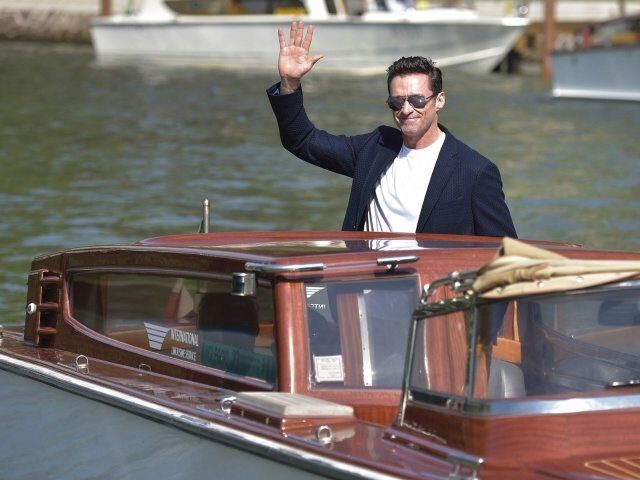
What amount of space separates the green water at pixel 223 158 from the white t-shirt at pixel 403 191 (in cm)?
500

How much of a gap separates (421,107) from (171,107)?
839 inches

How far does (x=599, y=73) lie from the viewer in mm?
29703

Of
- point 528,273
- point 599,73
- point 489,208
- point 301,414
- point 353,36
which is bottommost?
point 301,414

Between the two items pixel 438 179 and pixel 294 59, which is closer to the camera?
pixel 438 179

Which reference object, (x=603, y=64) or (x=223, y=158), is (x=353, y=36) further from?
(x=223, y=158)

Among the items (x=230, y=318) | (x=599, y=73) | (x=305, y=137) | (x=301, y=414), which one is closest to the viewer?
(x=301, y=414)

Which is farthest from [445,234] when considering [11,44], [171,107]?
[11,44]

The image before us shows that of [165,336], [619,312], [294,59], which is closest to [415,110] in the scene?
[294,59]

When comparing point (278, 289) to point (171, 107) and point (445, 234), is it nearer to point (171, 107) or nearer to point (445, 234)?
point (445, 234)

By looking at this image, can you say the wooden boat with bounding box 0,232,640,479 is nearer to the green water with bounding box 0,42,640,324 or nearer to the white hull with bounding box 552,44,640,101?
the green water with bounding box 0,42,640,324

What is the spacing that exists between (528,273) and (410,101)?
1.62 metres

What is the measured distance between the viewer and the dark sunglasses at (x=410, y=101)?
5.41 m

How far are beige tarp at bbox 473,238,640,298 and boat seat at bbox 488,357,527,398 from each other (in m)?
0.29

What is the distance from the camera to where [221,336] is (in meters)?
4.89
